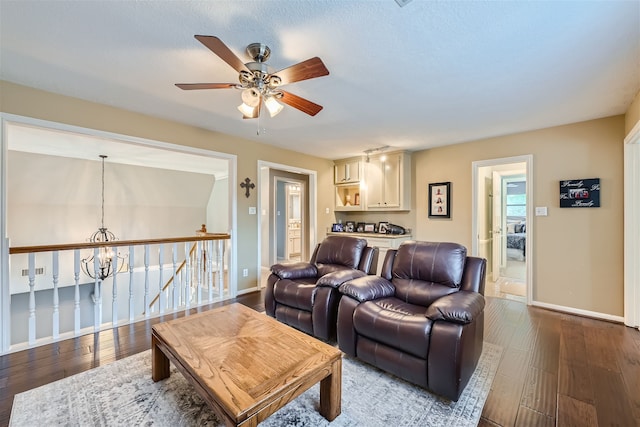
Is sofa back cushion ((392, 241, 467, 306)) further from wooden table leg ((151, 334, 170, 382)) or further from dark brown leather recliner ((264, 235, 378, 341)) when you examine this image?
wooden table leg ((151, 334, 170, 382))

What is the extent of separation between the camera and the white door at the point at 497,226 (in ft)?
16.1

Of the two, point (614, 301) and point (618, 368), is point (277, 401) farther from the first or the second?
point (614, 301)

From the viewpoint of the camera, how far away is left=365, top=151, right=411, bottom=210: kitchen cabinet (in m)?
4.78

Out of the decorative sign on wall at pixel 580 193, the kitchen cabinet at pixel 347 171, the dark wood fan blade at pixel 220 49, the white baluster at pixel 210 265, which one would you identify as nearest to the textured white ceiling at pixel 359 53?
the dark wood fan blade at pixel 220 49

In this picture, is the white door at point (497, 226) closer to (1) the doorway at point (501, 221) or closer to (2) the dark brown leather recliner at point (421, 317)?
(1) the doorway at point (501, 221)

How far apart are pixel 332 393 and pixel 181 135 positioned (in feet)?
10.9

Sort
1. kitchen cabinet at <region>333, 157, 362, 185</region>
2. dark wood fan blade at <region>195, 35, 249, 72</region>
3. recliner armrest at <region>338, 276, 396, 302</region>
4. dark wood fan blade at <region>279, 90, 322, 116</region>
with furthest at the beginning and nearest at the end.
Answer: kitchen cabinet at <region>333, 157, 362, 185</region>
recliner armrest at <region>338, 276, 396, 302</region>
dark wood fan blade at <region>279, 90, 322, 116</region>
dark wood fan blade at <region>195, 35, 249, 72</region>

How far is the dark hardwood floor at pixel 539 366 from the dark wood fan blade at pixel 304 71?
7.57 feet

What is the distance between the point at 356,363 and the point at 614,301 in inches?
126

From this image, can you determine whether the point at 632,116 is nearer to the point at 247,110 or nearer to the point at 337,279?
the point at 337,279

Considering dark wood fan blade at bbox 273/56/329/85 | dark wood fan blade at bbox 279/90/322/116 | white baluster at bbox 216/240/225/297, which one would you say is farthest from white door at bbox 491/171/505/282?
white baluster at bbox 216/240/225/297

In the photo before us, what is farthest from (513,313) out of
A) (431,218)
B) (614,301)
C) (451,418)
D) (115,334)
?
(115,334)

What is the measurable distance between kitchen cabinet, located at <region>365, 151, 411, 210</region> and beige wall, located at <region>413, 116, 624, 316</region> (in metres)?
1.23

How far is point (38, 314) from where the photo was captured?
5.07m
